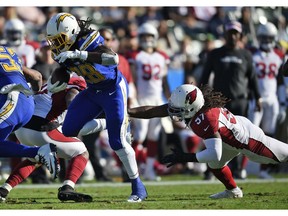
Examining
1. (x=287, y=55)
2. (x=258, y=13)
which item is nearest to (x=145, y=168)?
(x=287, y=55)

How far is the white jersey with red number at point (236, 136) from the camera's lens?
8016 millimetres

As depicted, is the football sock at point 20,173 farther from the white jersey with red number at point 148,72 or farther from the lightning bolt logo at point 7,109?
the white jersey with red number at point 148,72

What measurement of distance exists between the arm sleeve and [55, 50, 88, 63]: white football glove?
141 cm

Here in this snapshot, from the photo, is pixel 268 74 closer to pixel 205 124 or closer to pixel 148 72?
pixel 148 72

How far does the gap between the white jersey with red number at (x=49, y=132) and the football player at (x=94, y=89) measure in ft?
0.59

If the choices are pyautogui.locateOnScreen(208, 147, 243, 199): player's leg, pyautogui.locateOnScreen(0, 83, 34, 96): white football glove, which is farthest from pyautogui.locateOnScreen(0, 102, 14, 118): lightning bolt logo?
pyautogui.locateOnScreen(208, 147, 243, 199): player's leg

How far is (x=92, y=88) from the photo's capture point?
8320mm

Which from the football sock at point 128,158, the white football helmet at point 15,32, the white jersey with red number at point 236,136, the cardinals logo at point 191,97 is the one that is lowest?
the football sock at point 128,158

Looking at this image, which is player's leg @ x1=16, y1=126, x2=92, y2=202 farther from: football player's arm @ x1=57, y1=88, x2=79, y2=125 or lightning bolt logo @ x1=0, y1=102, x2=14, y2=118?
lightning bolt logo @ x1=0, y1=102, x2=14, y2=118

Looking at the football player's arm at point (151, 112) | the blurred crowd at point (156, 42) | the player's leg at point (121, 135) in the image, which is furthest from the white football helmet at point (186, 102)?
the blurred crowd at point (156, 42)

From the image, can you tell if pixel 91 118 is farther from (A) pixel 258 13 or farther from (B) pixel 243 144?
(A) pixel 258 13

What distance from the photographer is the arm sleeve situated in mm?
7945

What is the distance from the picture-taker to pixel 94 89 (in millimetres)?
8305

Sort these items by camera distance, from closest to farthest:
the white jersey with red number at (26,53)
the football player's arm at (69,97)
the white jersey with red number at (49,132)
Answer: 1. the white jersey with red number at (49,132)
2. the football player's arm at (69,97)
3. the white jersey with red number at (26,53)
